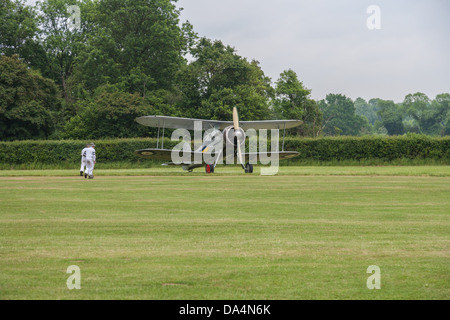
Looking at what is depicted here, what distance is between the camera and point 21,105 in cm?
5606

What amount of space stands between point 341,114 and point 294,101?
199 ft

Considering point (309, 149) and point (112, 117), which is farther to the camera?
point (112, 117)

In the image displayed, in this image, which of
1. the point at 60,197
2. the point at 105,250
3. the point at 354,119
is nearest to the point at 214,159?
the point at 60,197

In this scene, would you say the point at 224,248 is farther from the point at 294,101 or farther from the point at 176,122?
the point at 294,101

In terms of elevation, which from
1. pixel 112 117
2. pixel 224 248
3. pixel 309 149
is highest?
pixel 112 117

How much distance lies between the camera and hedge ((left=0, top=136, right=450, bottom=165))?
4672cm

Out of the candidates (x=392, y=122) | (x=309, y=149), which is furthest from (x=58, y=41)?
(x=392, y=122)

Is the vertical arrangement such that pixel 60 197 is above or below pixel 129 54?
below

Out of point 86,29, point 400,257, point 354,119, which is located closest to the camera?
point 400,257

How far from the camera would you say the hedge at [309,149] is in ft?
153

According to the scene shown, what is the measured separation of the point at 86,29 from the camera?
80000 millimetres

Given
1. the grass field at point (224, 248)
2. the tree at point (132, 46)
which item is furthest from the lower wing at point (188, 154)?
the tree at point (132, 46)
